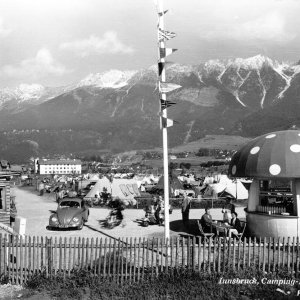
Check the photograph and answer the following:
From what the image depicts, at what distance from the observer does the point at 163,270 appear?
13.4 metres

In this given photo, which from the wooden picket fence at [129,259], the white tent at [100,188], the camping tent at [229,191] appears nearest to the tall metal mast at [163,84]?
the wooden picket fence at [129,259]

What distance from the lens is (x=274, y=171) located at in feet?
58.7

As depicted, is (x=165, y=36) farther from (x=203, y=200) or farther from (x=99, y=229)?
(x=203, y=200)

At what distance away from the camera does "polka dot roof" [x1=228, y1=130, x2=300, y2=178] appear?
58.3 feet

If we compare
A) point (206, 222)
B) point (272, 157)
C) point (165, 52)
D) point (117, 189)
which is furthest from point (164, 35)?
point (117, 189)

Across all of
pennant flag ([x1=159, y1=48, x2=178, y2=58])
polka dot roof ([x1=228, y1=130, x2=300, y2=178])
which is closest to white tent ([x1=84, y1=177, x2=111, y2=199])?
polka dot roof ([x1=228, y1=130, x2=300, y2=178])

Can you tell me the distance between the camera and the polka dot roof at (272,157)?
58.3 ft

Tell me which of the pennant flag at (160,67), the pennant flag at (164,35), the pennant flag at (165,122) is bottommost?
the pennant flag at (165,122)

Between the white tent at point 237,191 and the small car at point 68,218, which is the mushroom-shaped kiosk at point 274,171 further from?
the white tent at point 237,191

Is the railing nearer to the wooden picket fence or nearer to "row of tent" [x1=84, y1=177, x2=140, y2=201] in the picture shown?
the wooden picket fence

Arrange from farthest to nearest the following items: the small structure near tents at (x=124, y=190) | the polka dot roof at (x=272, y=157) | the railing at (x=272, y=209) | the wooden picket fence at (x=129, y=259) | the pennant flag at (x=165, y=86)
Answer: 1. the small structure near tents at (x=124, y=190)
2. the railing at (x=272, y=209)
3. the polka dot roof at (x=272, y=157)
4. the pennant flag at (x=165, y=86)
5. the wooden picket fence at (x=129, y=259)

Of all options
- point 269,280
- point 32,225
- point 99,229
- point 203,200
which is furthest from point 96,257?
point 203,200

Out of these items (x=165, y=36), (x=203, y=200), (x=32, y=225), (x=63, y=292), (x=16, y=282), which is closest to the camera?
(x=63, y=292)

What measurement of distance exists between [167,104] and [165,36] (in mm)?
2152
